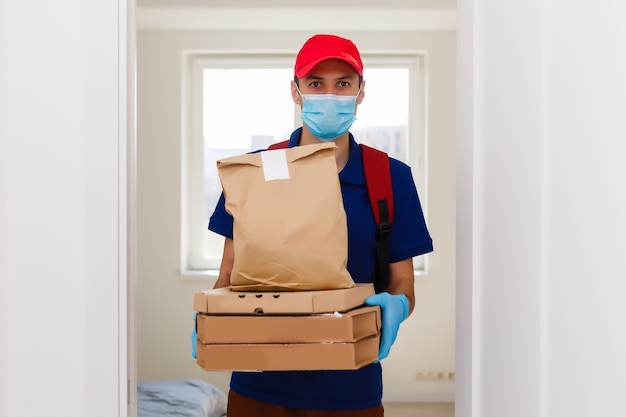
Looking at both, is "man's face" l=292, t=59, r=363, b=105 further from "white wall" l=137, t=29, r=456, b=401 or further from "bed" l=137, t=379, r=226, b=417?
"white wall" l=137, t=29, r=456, b=401

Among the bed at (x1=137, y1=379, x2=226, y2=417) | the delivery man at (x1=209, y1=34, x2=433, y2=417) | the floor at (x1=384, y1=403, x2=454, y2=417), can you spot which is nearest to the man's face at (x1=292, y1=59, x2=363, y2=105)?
the delivery man at (x1=209, y1=34, x2=433, y2=417)

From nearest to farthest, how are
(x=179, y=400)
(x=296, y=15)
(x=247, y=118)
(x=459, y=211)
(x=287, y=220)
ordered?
(x=287, y=220)
(x=459, y=211)
(x=179, y=400)
(x=296, y=15)
(x=247, y=118)

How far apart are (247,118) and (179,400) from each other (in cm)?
191

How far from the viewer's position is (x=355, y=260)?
154cm

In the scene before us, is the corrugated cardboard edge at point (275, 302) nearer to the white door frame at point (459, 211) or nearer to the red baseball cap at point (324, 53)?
the white door frame at point (459, 211)

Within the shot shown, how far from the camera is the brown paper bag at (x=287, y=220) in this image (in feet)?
3.89

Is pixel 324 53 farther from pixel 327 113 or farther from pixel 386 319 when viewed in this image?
pixel 386 319

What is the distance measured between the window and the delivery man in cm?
287

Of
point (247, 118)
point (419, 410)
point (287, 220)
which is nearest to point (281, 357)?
point (287, 220)

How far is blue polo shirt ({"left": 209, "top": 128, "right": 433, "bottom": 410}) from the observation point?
4.86ft
